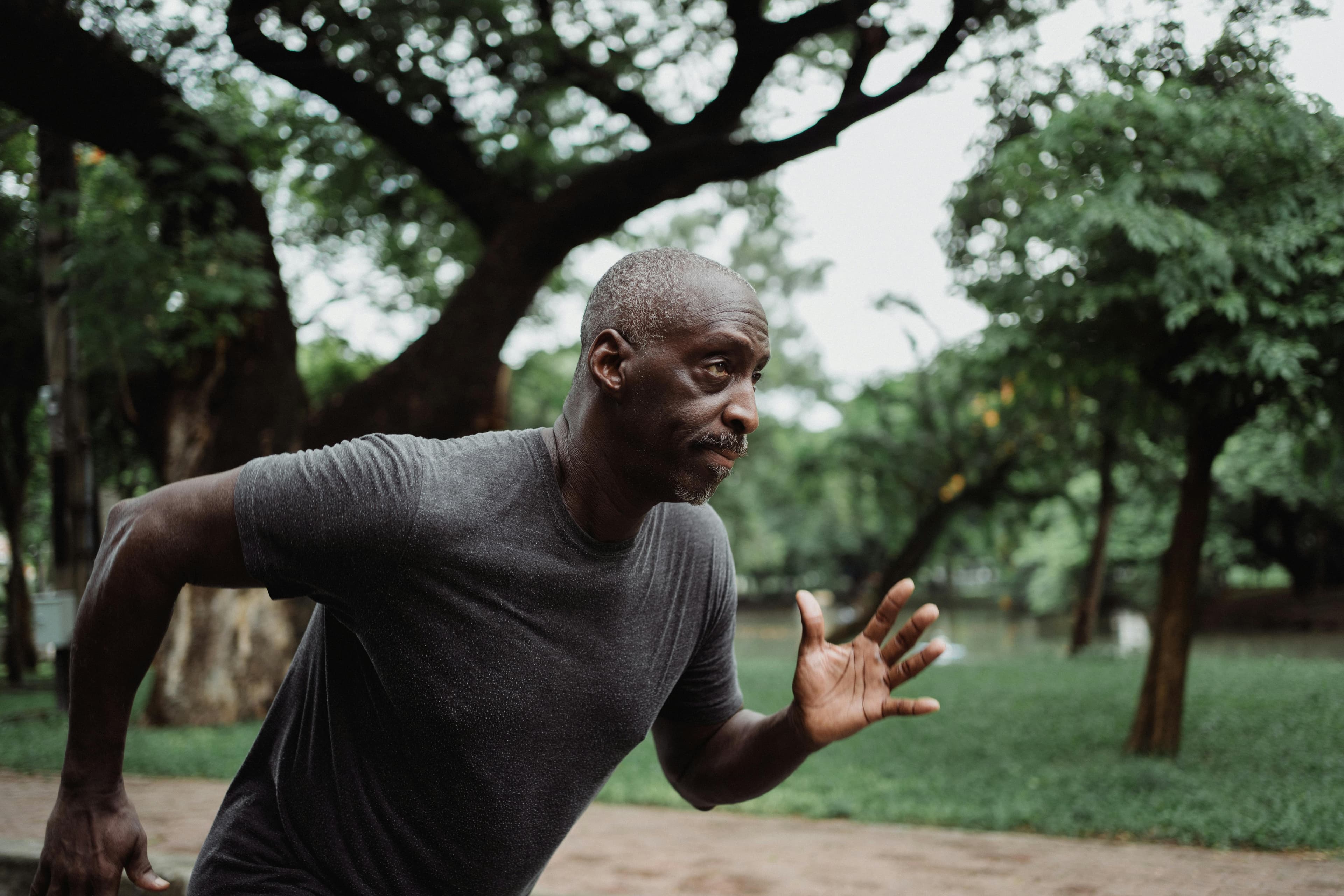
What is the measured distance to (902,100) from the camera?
10.2 meters

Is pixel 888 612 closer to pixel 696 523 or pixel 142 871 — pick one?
pixel 696 523

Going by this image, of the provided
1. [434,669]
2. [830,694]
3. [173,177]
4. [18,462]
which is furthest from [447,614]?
[18,462]

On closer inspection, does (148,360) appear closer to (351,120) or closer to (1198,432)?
(351,120)

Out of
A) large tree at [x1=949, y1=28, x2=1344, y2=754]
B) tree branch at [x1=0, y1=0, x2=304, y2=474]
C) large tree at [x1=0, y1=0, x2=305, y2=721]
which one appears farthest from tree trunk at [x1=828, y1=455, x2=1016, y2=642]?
tree branch at [x1=0, y1=0, x2=304, y2=474]

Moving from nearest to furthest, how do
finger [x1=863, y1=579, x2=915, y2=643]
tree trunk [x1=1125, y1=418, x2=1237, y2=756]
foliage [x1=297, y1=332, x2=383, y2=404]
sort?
finger [x1=863, y1=579, x2=915, y2=643] < tree trunk [x1=1125, y1=418, x2=1237, y2=756] < foliage [x1=297, y1=332, x2=383, y2=404]

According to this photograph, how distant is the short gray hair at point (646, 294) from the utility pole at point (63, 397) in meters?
8.86

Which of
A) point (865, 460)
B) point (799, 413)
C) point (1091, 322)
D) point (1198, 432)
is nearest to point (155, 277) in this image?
point (1091, 322)

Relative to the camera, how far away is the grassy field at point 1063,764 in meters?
6.50

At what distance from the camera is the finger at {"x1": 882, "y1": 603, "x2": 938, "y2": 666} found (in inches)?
70.1

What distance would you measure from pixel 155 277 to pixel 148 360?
143cm

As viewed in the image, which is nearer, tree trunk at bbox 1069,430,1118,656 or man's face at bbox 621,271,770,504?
man's face at bbox 621,271,770,504

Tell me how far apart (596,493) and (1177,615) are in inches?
313

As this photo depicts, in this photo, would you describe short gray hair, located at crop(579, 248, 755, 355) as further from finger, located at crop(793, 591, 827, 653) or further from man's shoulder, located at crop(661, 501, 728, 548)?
finger, located at crop(793, 591, 827, 653)

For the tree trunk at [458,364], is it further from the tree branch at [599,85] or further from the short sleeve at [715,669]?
the short sleeve at [715,669]
